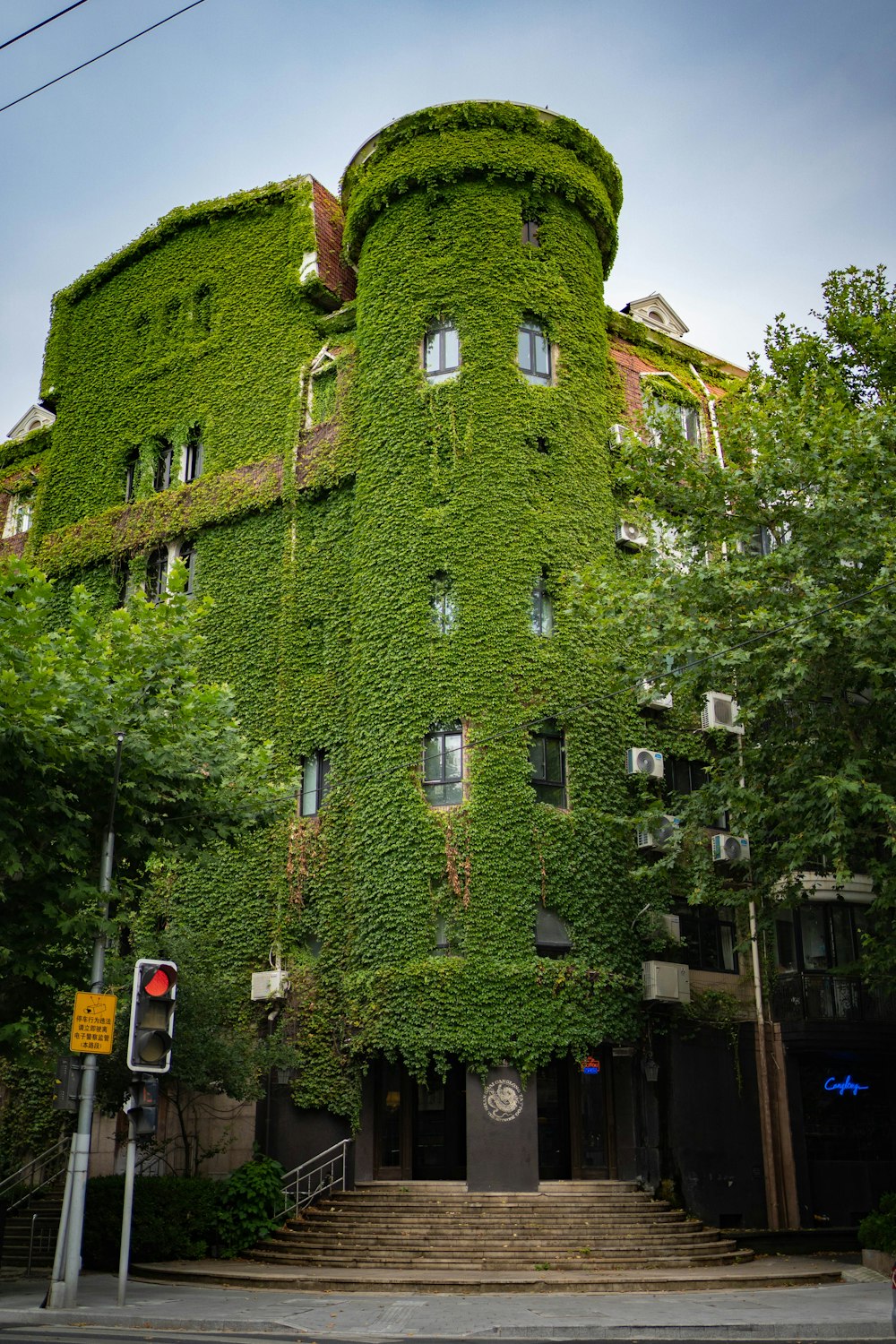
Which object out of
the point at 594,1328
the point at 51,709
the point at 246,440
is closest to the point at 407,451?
the point at 246,440

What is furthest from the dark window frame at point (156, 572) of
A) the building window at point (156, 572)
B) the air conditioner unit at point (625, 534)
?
the air conditioner unit at point (625, 534)

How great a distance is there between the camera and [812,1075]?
26.9 m

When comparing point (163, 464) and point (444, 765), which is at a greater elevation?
point (163, 464)

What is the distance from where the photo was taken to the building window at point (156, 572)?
108ft

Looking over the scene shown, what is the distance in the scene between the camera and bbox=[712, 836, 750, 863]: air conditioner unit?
25.8 meters

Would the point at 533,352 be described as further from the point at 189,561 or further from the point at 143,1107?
the point at 143,1107

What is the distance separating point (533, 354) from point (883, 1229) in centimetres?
1927

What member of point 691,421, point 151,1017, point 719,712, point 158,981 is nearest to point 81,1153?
point 151,1017

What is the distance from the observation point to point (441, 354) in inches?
1134

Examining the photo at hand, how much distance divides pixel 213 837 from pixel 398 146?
1940 cm

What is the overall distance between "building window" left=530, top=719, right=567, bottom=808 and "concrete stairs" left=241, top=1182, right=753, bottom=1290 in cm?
739

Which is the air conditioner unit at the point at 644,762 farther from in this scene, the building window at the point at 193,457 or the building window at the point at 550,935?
the building window at the point at 193,457

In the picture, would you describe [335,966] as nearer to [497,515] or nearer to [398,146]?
[497,515]

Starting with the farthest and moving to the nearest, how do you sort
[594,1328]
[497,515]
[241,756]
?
[497,515] → [241,756] → [594,1328]
